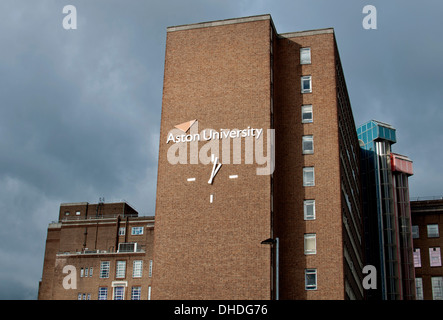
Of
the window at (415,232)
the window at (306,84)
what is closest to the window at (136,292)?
the window at (415,232)

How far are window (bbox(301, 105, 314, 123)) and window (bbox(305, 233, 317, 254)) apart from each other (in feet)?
38.7

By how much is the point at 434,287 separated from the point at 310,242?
164ft

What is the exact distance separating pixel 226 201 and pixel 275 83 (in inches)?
566

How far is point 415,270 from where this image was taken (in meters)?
101

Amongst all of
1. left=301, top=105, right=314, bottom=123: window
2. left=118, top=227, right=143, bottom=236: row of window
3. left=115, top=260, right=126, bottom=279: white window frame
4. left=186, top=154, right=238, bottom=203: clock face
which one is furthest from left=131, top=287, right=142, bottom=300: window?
left=301, top=105, right=314, bottom=123: window

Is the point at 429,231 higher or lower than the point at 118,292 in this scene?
higher

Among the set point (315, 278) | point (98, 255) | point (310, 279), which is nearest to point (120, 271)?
point (98, 255)

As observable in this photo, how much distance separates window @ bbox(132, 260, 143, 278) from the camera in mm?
111812

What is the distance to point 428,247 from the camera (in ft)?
337

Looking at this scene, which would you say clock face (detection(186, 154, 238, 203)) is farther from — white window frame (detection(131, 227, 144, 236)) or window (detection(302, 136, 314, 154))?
white window frame (detection(131, 227, 144, 236))

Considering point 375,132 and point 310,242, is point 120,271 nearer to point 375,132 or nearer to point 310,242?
point 375,132

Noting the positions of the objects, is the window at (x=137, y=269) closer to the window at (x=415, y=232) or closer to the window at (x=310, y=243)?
the window at (x=415, y=232)
